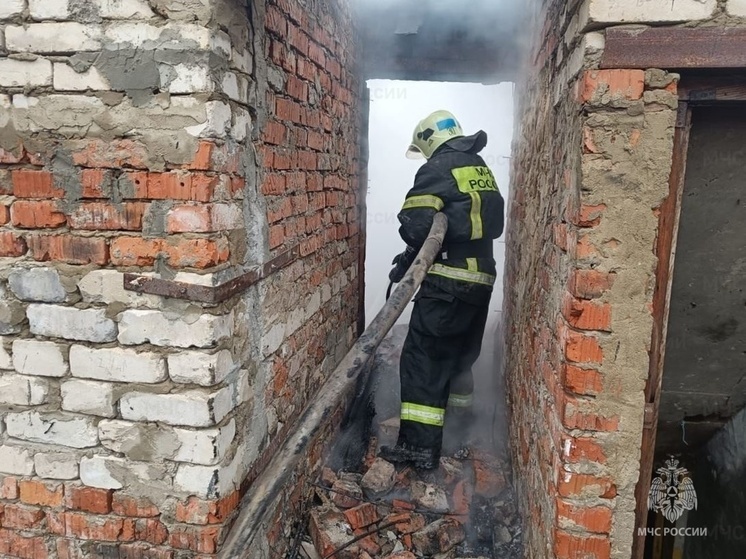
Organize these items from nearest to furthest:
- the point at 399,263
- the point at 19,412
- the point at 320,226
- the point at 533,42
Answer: the point at 19,412
the point at 320,226
the point at 533,42
the point at 399,263

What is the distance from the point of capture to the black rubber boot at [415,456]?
3.78m

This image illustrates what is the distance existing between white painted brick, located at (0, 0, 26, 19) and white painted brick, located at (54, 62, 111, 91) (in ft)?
0.73

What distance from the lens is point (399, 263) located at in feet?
14.9

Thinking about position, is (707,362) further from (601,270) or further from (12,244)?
(12,244)

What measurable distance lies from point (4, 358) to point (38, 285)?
336 millimetres

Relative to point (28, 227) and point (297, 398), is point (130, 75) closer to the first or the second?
point (28, 227)

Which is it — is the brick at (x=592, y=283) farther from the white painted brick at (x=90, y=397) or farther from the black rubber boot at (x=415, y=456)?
the black rubber boot at (x=415, y=456)

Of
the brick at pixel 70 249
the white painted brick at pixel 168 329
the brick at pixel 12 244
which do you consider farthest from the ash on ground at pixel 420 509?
the brick at pixel 12 244

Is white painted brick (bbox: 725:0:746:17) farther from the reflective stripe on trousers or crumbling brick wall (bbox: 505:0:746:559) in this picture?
the reflective stripe on trousers

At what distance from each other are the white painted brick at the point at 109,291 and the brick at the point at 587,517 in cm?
174

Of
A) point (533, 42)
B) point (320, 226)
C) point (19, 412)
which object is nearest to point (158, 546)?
point (19, 412)

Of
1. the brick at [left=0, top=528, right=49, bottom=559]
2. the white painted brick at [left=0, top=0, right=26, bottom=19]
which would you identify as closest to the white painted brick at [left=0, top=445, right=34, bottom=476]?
the brick at [left=0, top=528, right=49, bottom=559]

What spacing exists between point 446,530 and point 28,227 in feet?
8.35

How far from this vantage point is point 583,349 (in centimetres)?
207
